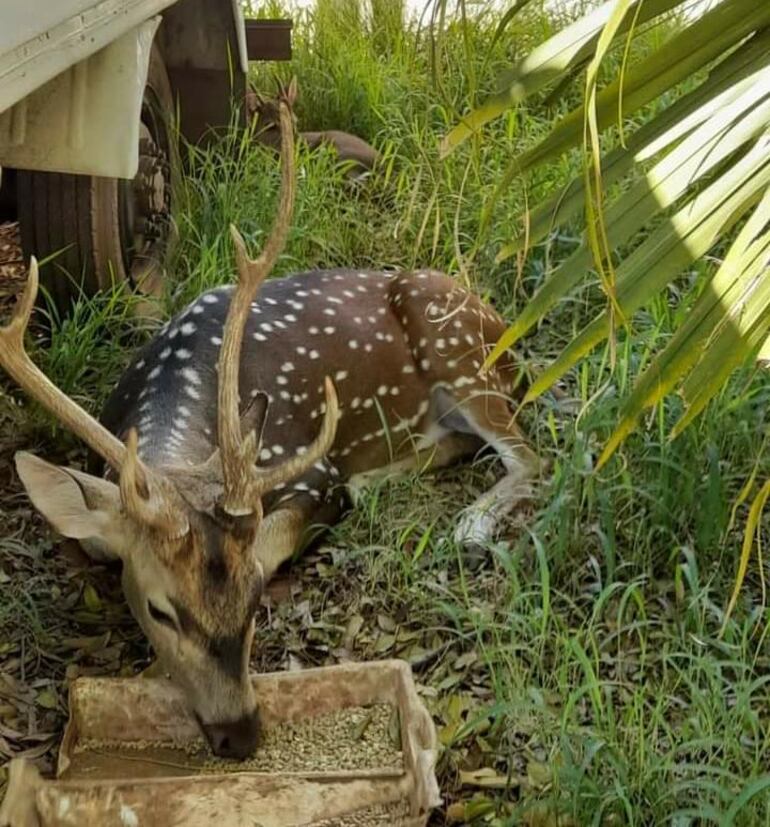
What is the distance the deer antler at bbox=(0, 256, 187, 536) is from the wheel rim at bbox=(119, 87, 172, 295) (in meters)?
1.90

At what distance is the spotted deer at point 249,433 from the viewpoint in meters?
2.90

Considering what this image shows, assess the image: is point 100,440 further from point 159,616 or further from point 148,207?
point 148,207

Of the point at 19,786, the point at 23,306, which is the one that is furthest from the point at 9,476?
the point at 19,786

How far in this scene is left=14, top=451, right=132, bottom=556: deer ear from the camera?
9.80 feet

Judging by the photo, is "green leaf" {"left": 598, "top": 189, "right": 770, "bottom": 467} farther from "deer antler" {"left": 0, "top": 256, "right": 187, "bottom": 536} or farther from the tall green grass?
"deer antler" {"left": 0, "top": 256, "right": 187, "bottom": 536}

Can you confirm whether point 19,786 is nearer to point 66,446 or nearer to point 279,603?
point 279,603

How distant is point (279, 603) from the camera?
367cm

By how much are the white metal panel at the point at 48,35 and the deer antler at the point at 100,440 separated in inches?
20.3

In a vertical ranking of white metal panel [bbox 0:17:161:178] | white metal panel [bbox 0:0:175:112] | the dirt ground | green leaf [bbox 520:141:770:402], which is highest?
green leaf [bbox 520:141:770:402]

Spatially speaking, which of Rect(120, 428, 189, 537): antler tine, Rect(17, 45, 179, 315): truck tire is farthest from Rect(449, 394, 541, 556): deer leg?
Rect(17, 45, 179, 315): truck tire

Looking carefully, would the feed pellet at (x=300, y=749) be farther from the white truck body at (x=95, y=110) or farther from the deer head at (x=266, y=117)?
the deer head at (x=266, y=117)

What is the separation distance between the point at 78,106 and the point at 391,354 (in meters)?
1.17

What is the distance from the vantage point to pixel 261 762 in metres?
2.96

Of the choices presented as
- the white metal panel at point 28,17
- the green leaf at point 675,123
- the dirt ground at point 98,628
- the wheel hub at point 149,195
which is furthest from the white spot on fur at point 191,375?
the green leaf at point 675,123
